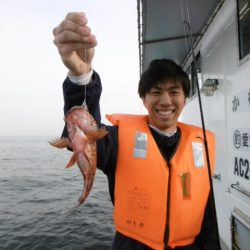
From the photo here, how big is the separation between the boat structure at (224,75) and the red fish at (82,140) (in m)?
1.51

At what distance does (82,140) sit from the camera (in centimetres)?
201

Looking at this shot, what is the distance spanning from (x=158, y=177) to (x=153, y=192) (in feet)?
0.47

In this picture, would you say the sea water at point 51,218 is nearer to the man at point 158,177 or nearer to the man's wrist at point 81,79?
the man at point 158,177

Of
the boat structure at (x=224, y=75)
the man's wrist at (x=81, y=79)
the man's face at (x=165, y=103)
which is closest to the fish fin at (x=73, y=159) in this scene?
the man's wrist at (x=81, y=79)

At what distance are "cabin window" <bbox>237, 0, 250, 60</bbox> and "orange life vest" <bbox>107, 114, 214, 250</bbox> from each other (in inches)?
75.8

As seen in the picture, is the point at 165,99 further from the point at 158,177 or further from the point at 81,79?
the point at 81,79

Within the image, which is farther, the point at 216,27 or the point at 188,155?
the point at 216,27

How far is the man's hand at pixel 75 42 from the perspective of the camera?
5.98ft

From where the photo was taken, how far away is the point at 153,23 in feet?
18.5

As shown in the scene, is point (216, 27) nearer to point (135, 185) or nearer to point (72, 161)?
point (135, 185)

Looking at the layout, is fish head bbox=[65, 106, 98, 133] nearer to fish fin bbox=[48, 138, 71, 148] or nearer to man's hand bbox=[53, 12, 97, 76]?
fish fin bbox=[48, 138, 71, 148]

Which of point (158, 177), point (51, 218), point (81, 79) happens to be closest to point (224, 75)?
point (158, 177)

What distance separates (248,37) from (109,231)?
25.3 ft

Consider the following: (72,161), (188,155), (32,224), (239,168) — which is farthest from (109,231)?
(72,161)
